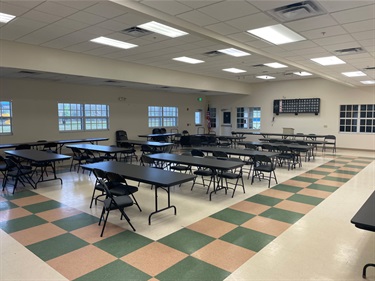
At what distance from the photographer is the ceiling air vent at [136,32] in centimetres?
534

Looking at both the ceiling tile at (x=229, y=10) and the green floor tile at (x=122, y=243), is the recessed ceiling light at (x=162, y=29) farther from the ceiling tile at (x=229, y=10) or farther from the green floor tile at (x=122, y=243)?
the green floor tile at (x=122, y=243)

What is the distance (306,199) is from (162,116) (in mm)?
10407

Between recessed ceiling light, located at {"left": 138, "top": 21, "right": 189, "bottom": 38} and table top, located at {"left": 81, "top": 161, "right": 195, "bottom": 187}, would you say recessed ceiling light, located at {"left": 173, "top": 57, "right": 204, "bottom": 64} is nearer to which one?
recessed ceiling light, located at {"left": 138, "top": 21, "right": 189, "bottom": 38}

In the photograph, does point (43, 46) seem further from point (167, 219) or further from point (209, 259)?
point (209, 259)

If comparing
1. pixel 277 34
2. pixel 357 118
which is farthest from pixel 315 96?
pixel 277 34

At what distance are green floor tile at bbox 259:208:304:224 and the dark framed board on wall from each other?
32.6 feet

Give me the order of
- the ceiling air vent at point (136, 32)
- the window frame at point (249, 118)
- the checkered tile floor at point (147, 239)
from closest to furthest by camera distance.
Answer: the checkered tile floor at point (147, 239) → the ceiling air vent at point (136, 32) → the window frame at point (249, 118)

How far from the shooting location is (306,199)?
16.1 ft

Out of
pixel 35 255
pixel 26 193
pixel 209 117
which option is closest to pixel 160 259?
pixel 35 255

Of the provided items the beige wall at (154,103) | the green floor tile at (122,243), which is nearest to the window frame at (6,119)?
the beige wall at (154,103)

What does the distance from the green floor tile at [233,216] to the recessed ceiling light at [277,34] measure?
336 cm

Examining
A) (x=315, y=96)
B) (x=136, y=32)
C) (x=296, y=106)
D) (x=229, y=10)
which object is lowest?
(x=296, y=106)

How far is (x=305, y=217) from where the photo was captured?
4.05 m

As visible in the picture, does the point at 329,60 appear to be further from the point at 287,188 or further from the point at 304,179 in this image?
the point at 287,188
